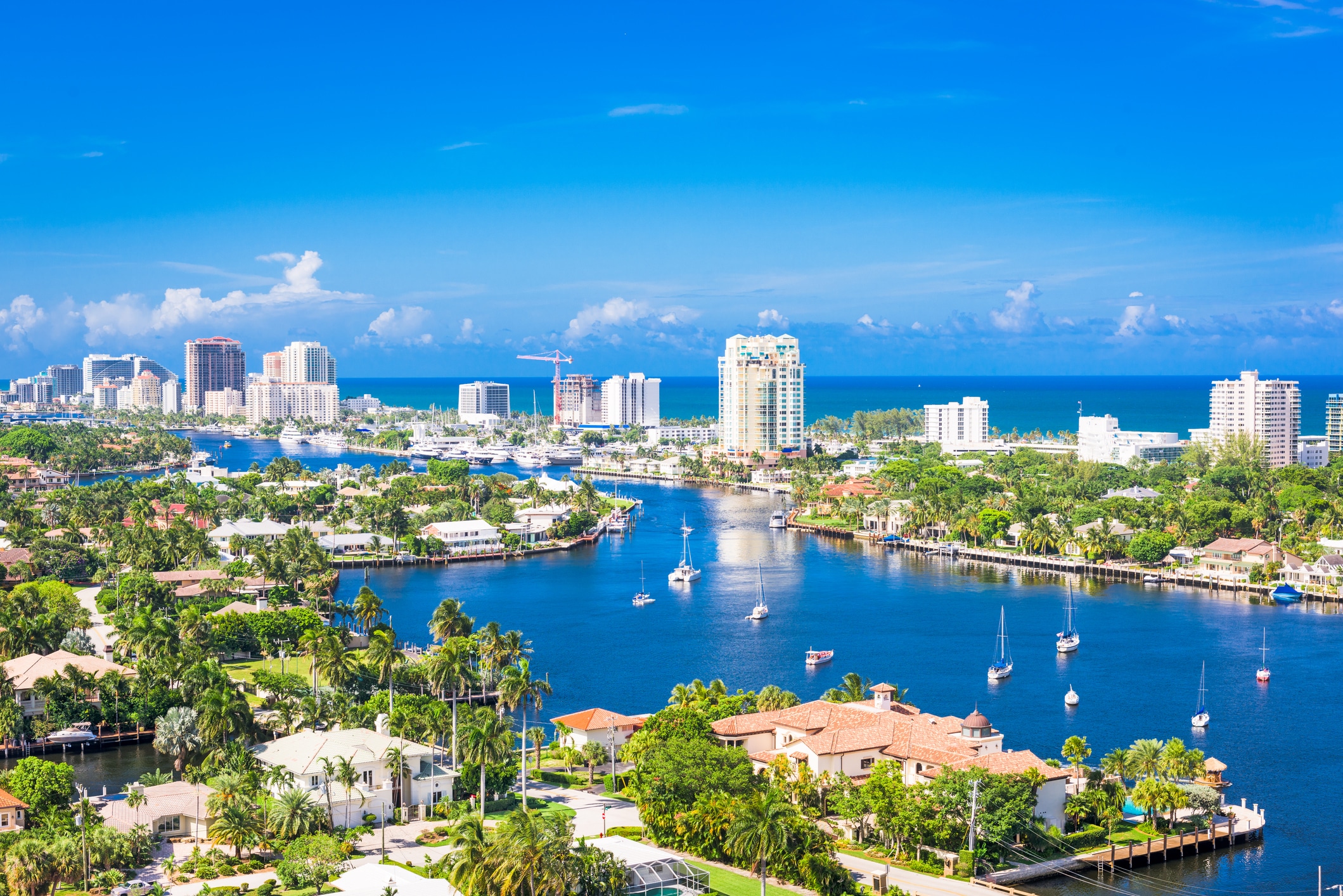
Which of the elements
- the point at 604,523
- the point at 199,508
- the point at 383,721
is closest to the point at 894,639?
the point at 383,721

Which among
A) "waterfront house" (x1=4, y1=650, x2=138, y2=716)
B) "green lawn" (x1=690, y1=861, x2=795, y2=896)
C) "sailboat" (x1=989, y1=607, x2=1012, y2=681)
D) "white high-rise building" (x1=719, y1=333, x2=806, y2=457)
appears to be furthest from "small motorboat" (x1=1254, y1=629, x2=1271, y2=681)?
"white high-rise building" (x1=719, y1=333, x2=806, y2=457)

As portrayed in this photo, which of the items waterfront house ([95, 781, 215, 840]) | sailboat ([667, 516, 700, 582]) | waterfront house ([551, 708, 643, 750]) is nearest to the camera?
waterfront house ([95, 781, 215, 840])

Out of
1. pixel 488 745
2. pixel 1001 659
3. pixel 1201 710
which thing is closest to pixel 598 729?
pixel 488 745

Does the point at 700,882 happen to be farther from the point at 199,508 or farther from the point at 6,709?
the point at 199,508

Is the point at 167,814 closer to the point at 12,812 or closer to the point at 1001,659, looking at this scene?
the point at 12,812

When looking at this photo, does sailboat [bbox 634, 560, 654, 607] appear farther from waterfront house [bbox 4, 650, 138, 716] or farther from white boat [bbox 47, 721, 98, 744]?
white boat [bbox 47, 721, 98, 744]
